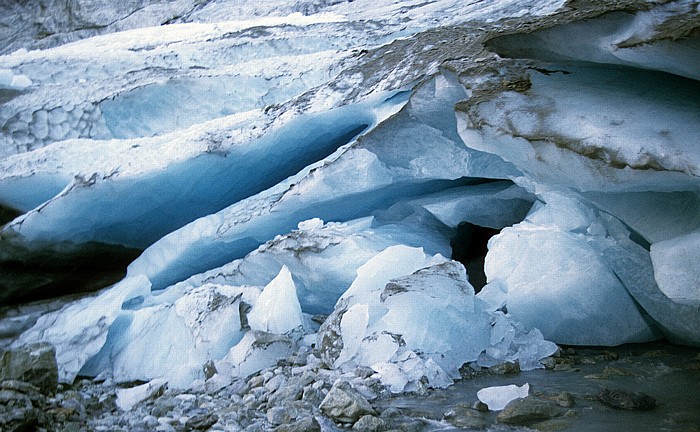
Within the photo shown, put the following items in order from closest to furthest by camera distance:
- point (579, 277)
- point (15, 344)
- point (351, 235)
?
point (579, 277)
point (351, 235)
point (15, 344)

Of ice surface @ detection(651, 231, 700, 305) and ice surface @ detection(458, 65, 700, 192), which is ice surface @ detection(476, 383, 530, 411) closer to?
ice surface @ detection(651, 231, 700, 305)

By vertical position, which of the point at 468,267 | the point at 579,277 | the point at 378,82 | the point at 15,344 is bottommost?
the point at 468,267

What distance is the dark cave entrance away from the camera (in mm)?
2842

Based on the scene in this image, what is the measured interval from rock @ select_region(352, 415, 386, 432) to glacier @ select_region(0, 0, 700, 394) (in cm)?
27

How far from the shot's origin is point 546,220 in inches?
81.1

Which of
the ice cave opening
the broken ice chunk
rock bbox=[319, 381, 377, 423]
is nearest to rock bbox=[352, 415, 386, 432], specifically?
rock bbox=[319, 381, 377, 423]

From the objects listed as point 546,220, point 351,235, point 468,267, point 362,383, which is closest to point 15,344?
point 351,235

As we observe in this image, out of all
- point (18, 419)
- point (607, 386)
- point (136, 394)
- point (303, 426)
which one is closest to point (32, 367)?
point (136, 394)

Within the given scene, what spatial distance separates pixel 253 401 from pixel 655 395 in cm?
92

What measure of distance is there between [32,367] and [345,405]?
1222 millimetres

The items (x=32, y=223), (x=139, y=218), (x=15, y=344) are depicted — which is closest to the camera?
(x=15, y=344)

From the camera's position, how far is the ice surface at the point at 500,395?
1315mm

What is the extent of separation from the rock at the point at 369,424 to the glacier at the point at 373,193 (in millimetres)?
273

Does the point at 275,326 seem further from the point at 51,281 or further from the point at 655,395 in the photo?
the point at 51,281
